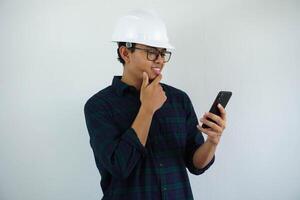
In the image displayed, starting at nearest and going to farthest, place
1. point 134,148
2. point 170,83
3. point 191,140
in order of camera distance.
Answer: point 134,148, point 191,140, point 170,83

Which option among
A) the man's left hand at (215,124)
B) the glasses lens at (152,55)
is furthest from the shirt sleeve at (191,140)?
the glasses lens at (152,55)

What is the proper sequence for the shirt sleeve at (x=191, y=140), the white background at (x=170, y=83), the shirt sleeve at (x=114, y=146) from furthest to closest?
the white background at (x=170, y=83) < the shirt sleeve at (x=191, y=140) < the shirt sleeve at (x=114, y=146)

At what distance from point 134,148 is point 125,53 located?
1.22 feet

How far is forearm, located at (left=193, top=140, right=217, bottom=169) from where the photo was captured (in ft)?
3.62

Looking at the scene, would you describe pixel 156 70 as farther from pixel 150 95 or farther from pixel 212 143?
pixel 212 143

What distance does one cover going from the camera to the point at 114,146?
0.97m

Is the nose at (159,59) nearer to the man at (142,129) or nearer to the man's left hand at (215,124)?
the man at (142,129)

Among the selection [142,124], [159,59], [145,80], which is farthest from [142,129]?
[159,59]

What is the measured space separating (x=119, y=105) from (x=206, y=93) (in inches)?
23.8

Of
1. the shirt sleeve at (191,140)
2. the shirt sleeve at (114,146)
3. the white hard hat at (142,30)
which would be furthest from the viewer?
the shirt sleeve at (191,140)

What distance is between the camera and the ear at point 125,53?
1.11 m

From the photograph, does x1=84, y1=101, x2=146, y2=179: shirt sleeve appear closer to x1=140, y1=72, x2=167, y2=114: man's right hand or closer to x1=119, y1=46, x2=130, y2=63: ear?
x1=140, y1=72, x2=167, y2=114: man's right hand
